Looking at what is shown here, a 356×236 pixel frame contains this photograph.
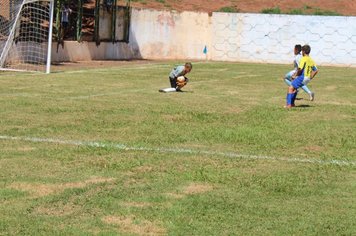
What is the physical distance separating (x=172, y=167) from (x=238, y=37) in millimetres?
37175

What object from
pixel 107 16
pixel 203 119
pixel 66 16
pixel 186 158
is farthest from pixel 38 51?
pixel 186 158

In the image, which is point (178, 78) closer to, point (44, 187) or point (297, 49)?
point (297, 49)

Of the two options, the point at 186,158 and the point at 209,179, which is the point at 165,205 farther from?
the point at 186,158

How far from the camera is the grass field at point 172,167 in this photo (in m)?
6.71

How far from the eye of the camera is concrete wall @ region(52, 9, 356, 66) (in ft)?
145

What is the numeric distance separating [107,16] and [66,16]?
4.90m

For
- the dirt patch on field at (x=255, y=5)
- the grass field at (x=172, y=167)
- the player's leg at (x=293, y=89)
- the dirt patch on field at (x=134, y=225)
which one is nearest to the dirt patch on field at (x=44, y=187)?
the grass field at (x=172, y=167)

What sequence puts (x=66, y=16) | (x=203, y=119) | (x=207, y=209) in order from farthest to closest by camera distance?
(x=66, y=16) → (x=203, y=119) → (x=207, y=209)

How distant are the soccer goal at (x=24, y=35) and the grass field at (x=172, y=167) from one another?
11274 mm

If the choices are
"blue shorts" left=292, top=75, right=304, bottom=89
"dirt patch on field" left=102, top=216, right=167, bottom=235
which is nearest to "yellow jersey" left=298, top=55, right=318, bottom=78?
"blue shorts" left=292, top=75, right=304, bottom=89

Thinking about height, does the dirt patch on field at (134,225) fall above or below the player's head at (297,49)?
below

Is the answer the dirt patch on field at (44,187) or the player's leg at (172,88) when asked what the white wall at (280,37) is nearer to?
the player's leg at (172,88)

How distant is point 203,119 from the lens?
14312mm

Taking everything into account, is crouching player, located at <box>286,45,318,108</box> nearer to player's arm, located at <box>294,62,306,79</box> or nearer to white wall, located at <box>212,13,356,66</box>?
player's arm, located at <box>294,62,306,79</box>
